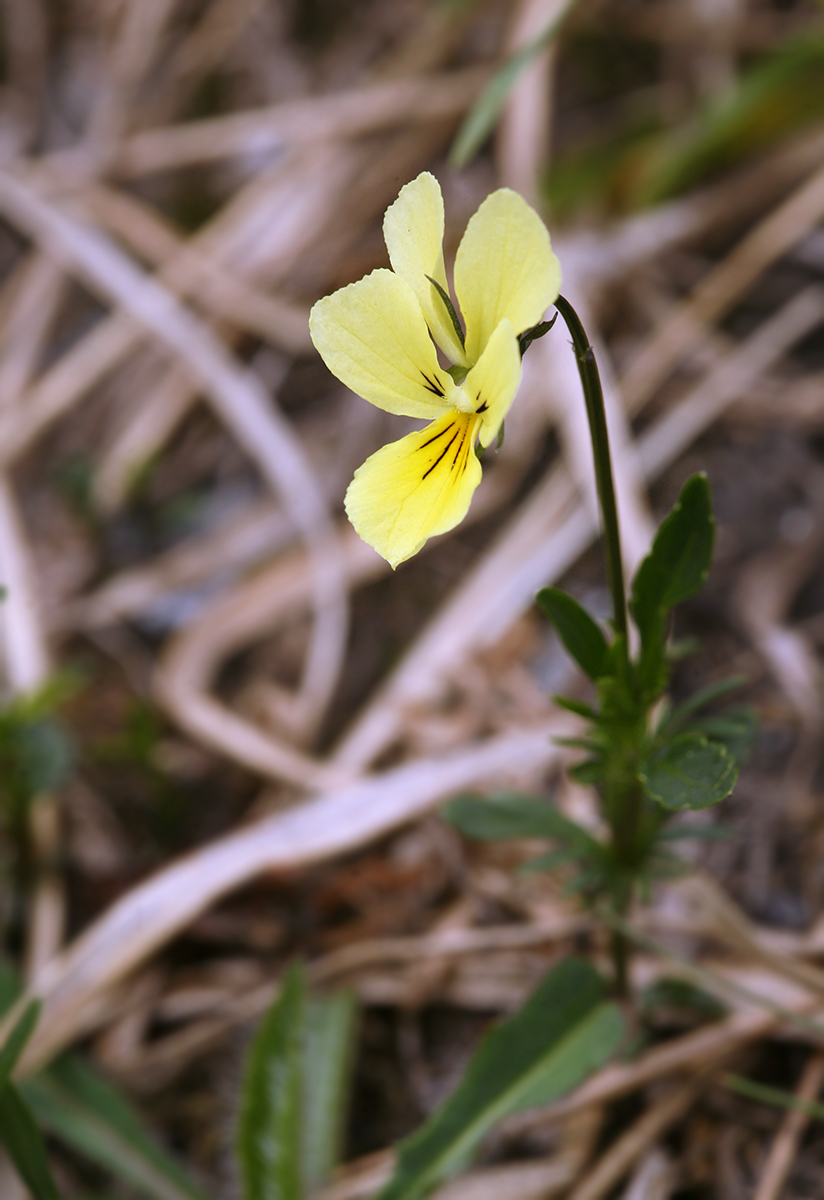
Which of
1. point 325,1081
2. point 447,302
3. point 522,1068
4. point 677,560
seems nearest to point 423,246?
point 447,302

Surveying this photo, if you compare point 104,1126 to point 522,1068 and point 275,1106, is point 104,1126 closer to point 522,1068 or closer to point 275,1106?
point 275,1106

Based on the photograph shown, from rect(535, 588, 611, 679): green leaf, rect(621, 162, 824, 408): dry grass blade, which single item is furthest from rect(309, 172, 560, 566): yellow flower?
rect(621, 162, 824, 408): dry grass blade

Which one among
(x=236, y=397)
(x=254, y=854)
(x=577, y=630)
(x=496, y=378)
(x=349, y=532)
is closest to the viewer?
(x=496, y=378)

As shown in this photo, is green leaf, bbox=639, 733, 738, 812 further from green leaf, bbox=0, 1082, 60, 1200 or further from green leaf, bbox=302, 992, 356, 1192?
green leaf, bbox=0, 1082, 60, 1200

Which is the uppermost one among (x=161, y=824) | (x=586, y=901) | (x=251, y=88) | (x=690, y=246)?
(x=251, y=88)

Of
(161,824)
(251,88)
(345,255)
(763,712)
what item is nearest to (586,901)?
(763,712)

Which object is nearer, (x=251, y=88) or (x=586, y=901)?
(x=586, y=901)

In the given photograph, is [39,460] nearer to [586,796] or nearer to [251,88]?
[251,88]
